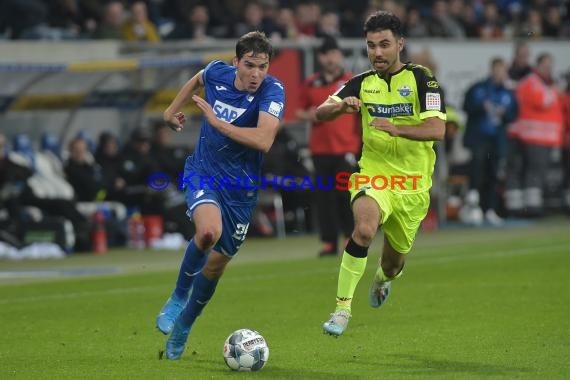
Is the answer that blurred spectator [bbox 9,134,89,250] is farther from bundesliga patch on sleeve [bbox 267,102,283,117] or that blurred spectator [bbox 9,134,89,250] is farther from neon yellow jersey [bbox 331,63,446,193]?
bundesliga patch on sleeve [bbox 267,102,283,117]

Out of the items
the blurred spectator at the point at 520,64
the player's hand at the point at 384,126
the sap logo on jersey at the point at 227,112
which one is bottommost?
the blurred spectator at the point at 520,64

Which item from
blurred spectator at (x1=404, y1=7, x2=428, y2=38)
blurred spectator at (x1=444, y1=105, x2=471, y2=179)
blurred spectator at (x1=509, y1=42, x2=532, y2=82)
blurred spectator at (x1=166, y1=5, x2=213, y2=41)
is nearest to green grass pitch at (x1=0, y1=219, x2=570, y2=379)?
blurred spectator at (x1=444, y1=105, x2=471, y2=179)

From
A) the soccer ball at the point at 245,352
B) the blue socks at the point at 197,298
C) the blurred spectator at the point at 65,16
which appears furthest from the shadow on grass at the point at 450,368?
the blurred spectator at the point at 65,16

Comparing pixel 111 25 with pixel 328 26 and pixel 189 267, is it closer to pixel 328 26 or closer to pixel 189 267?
pixel 328 26

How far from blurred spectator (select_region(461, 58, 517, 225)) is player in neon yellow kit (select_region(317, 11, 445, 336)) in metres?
11.9

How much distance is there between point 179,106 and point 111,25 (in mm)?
11736

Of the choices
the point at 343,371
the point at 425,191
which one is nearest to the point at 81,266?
the point at 425,191

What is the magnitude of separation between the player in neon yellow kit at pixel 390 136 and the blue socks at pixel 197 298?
1018mm

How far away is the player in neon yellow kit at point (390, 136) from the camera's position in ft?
31.6

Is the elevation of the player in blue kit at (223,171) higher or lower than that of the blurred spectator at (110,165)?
higher

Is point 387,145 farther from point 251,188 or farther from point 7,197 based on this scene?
point 7,197

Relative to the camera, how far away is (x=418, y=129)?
968 cm

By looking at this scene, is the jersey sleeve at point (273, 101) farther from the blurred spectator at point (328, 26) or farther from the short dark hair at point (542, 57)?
the short dark hair at point (542, 57)

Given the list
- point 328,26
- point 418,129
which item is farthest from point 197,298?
point 328,26
